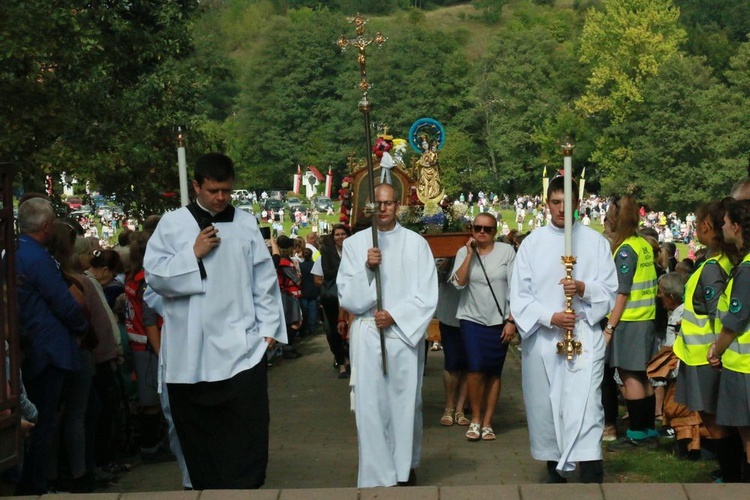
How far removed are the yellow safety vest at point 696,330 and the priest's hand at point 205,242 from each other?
299 centimetres

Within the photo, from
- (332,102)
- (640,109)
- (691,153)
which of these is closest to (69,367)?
(691,153)

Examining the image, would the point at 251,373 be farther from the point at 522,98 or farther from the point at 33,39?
the point at 522,98

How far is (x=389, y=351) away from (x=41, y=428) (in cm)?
226

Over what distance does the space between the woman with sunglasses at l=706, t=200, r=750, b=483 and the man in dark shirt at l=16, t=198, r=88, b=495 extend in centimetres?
379

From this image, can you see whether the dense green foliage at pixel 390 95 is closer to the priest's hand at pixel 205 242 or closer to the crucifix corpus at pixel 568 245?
the crucifix corpus at pixel 568 245

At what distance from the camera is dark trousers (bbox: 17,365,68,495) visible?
782cm

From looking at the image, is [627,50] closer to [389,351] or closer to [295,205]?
[295,205]

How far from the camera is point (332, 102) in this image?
403 feet

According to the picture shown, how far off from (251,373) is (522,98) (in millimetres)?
104361

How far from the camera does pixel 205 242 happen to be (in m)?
7.55

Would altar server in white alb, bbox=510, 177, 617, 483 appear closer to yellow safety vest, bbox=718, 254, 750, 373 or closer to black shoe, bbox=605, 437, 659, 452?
yellow safety vest, bbox=718, 254, 750, 373

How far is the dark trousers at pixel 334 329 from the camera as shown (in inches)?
666

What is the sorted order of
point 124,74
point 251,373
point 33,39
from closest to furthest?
point 251,373, point 33,39, point 124,74

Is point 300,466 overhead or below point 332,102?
below
